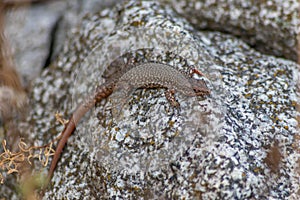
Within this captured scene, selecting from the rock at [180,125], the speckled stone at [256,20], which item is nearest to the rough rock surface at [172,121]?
the rock at [180,125]

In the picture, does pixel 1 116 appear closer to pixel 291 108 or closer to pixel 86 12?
pixel 86 12

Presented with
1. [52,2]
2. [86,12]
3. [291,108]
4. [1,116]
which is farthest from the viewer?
[52,2]

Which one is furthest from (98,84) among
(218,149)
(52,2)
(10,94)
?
(52,2)

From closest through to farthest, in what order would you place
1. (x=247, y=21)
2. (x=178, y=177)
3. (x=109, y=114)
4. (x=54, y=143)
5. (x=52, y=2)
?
(x=178, y=177) → (x=109, y=114) → (x=54, y=143) → (x=247, y=21) → (x=52, y=2)

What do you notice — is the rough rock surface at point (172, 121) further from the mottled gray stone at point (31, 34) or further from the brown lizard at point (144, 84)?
the mottled gray stone at point (31, 34)

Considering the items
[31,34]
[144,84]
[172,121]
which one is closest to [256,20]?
[144,84]

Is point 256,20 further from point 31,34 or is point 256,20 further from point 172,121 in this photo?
point 31,34
